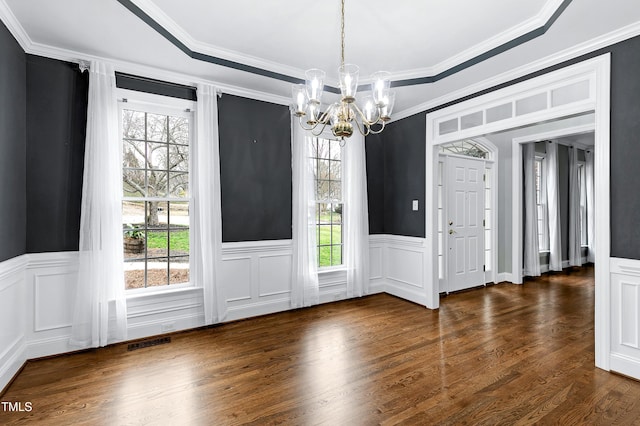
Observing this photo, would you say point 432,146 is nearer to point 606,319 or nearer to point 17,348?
point 606,319

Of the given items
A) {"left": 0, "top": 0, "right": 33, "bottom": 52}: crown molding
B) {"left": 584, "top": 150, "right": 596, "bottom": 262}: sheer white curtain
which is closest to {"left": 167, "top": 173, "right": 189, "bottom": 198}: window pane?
{"left": 0, "top": 0, "right": 33, "bottom": 52}: crown molding

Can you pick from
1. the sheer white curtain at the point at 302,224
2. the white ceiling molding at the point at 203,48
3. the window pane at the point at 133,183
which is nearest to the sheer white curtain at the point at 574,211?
the sheer white curtain at the point at 302,224

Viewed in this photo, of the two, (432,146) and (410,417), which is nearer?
(410,417)

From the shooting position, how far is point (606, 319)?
267cm

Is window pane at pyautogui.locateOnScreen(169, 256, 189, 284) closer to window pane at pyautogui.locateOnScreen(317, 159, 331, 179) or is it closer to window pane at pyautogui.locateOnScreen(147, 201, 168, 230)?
window pane at pyautogui.locateOnScreen(147, 201, 168, 230)

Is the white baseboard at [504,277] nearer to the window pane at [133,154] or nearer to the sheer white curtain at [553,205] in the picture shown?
the sheer white curtain at [553,205]

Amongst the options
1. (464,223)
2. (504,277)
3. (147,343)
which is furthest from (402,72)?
(504,277)

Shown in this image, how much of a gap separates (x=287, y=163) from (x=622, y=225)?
11.1 feet

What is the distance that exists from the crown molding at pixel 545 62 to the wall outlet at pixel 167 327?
13.5ft

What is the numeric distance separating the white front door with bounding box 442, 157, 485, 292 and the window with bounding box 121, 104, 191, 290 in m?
3.80

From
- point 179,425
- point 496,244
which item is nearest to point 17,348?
point 179,425

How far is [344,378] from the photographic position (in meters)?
2.55

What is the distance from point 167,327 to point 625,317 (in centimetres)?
423

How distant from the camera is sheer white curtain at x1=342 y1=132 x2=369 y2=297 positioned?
463 cm
